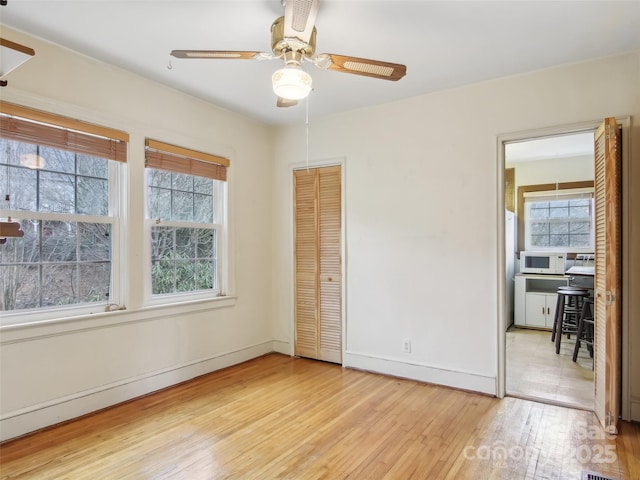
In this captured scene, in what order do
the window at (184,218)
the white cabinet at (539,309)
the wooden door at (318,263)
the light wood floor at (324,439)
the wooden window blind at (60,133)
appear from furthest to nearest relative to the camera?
the white cabinet at (539,309)
the wooden door at (318,263)
the window at (184,218)
the wooden window blind at (60,133)
the light wood floor at (324,439)

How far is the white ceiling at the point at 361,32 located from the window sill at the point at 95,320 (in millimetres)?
1913

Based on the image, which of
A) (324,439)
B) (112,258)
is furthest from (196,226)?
(324,439)

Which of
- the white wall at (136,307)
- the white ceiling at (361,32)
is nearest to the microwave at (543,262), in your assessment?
the white ceiling at (361,32)

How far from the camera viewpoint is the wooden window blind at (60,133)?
2.44 metres

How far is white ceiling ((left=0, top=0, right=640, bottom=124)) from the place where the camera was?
7.22ft

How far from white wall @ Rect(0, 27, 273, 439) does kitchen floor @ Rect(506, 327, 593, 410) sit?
8.84 ft

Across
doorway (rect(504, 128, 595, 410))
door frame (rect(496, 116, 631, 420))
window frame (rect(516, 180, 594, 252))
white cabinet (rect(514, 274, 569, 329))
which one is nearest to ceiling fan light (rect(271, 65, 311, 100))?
door frame (rect(496, 116, 631, 420))

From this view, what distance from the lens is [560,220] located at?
610cm

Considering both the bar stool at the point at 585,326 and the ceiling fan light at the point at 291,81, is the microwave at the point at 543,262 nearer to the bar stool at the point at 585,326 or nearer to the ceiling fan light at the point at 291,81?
the bar stool at the point at 585,326

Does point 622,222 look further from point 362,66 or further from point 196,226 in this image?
point 196,226

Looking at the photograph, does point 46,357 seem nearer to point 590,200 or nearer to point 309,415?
point 309,415

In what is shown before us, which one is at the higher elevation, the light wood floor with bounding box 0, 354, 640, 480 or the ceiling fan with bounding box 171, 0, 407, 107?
the ceiling fan with bounding box 171, 0, 407, 107

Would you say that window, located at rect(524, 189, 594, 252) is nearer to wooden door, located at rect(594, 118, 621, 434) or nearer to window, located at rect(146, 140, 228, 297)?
wooden door, located at rect(594, 118, 621, 434)

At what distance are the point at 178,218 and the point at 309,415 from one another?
2.09 metres
